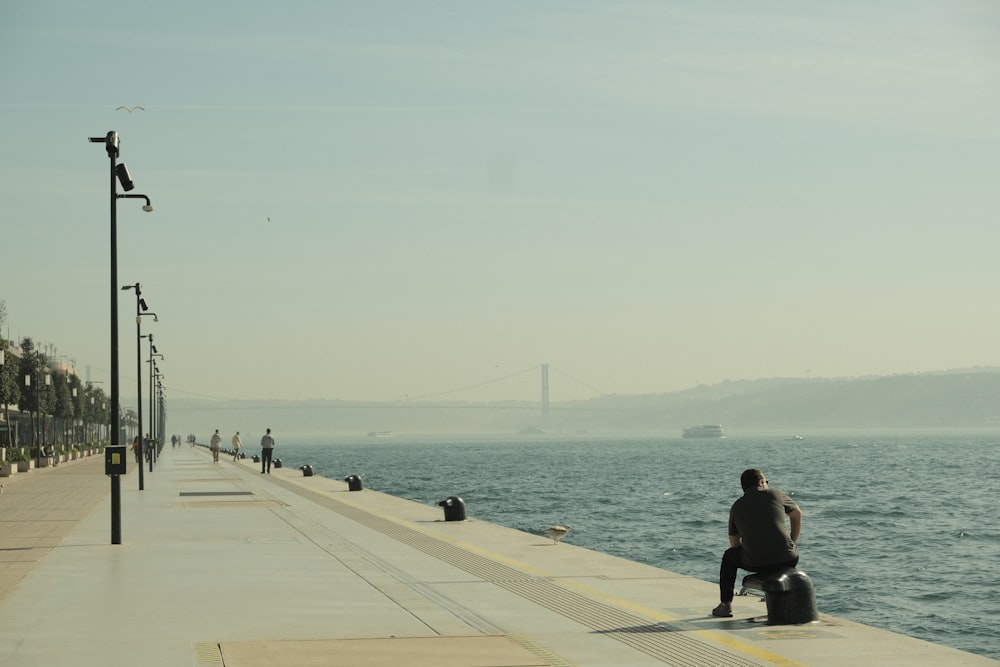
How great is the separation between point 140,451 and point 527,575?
27.0 m

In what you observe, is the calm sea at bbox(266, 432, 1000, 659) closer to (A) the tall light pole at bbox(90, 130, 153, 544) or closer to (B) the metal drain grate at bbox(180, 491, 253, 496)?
(B) the metal drain grate at bbox(180, 491, 253, 496)

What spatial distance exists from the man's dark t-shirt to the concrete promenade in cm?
61

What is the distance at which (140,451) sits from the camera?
4025cm

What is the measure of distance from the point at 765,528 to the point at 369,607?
401 centimetres

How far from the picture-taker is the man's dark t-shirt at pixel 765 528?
1152 centimetres

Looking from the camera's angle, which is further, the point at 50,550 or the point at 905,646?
the point at 50,550

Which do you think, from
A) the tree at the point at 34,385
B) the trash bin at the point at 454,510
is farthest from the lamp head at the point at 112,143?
the tree at the point at 34,385

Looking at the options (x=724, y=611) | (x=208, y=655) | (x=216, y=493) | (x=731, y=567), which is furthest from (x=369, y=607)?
(x=216, y=493)

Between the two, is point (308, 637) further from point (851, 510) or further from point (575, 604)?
point (851, 510)

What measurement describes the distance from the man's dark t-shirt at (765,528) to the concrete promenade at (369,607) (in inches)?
24.0

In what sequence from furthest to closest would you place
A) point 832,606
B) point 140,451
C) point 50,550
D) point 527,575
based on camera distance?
point 140,451, point 832,606, point 50,550, point 527,575

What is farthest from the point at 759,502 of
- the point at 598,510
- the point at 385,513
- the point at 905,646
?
the point at 598,510

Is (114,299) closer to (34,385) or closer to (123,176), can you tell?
(123,176)

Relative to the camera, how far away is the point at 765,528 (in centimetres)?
1158
